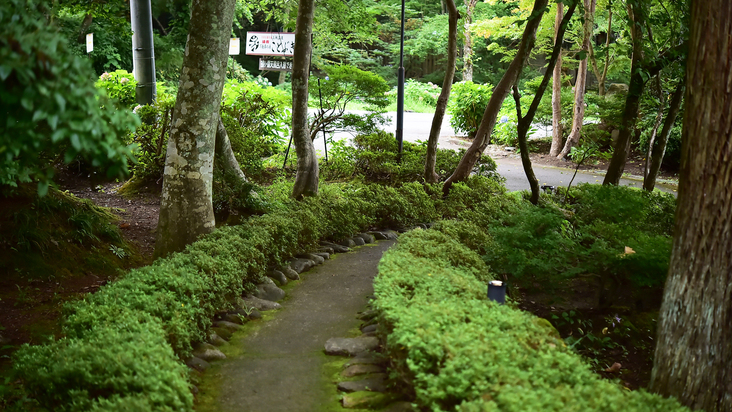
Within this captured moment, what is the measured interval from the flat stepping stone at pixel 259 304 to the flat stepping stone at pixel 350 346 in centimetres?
110

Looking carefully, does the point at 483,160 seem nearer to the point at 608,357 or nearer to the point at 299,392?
the point at 608,357

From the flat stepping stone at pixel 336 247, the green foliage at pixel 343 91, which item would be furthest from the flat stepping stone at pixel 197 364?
the green foliage at pixel 343 91

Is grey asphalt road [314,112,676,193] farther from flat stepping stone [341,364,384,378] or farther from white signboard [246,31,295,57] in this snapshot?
flat stepping stone [341,364,384,378]

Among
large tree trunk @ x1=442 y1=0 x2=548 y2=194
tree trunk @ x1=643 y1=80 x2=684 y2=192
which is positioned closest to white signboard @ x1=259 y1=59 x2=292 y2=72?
large tree trunk @ x1=442 y1=0 x2=548 y2=194

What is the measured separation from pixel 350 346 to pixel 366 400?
0.86 meters

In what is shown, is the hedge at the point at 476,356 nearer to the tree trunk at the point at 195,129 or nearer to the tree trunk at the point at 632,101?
the tree trunk at the point at 195,129

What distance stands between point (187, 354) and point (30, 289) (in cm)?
269

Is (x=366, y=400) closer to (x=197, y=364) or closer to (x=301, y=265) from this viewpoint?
(x=197, y=364)

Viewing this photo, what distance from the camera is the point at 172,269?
5184mm

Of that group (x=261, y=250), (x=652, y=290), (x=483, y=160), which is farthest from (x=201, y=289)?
(x=483, y=160)

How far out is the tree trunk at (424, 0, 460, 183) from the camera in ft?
32.1

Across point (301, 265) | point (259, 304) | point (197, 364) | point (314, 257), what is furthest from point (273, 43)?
point (197, 364)

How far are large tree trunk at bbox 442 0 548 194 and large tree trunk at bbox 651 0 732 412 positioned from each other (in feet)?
12.7

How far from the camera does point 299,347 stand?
192 inches
